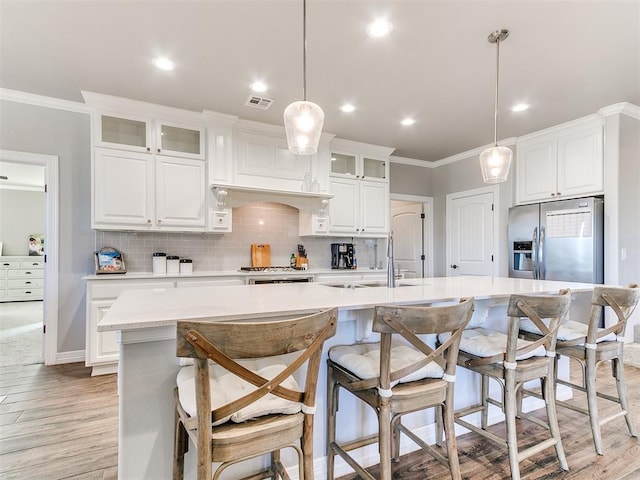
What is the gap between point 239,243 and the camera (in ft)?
13.7

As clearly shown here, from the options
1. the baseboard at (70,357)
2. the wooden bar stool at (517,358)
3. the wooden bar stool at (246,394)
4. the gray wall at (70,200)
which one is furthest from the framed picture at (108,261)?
the wooden bar stool at (517,358)

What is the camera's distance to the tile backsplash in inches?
143

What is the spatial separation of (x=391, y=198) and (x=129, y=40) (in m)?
3.82

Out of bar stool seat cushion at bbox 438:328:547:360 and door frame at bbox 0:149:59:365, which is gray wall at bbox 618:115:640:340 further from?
door frame at bbox 0:149:59:365

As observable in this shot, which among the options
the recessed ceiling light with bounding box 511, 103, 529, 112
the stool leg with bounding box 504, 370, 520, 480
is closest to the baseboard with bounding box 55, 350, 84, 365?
the stool leg with bounding box 504, 370, 520, 480

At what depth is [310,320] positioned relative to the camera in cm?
101

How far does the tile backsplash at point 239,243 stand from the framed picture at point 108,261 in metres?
0.16

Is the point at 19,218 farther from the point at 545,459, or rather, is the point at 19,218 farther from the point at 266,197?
the point at 545,459

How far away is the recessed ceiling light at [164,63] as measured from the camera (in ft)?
8.48

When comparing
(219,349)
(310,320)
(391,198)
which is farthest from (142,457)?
(391,198)

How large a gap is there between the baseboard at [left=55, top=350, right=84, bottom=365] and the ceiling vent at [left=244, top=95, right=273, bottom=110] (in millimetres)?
2995

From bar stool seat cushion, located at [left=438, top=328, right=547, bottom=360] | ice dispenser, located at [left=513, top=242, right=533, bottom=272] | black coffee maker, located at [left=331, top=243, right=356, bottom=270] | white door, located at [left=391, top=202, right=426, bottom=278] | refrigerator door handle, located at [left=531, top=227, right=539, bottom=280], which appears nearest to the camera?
bar stool seat cushion, located at [left=438, top=328, right=547, bottom=360]

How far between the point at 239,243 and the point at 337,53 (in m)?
2.47

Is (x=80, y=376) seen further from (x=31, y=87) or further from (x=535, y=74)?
(x=535, y=74)
